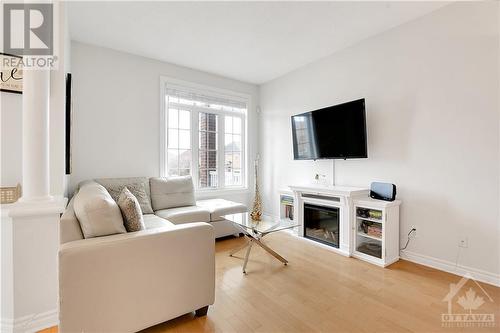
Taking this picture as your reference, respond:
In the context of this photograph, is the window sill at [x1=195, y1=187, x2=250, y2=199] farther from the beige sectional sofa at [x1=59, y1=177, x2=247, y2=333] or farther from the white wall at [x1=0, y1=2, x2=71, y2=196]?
the beige sectional sofa at [x1=59, y1=177, x2=247, y2=333]

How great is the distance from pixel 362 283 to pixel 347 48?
301 cm

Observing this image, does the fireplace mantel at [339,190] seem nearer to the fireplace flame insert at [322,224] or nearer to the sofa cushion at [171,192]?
the fireplace flame insert at [322,224]

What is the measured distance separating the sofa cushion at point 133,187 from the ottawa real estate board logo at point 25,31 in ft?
5.48

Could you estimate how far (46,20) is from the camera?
1988 mm

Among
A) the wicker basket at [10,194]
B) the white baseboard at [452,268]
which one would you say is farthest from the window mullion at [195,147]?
the white baseboard at [452,268]

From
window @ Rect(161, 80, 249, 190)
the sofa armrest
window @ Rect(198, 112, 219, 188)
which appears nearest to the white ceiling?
window @ Rect(161, 80, 249, 190)

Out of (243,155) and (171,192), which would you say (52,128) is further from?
(243,155)

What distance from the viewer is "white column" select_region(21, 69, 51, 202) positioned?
1.73 m

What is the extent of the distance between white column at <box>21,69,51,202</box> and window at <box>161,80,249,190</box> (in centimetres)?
213

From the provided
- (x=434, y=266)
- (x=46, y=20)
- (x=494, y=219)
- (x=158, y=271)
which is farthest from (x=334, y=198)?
(x=46, y=20)

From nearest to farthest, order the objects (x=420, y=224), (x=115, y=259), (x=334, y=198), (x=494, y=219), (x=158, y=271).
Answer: (x=115, y=259) → (x=158, y=271) → (x=494, y=219) → (x=420, y=224) → (x=334, y=198)

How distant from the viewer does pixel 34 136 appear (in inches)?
68.7

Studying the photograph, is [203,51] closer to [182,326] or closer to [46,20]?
[46,20]

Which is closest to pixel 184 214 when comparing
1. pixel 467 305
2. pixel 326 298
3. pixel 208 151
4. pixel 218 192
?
pixel 218 192
